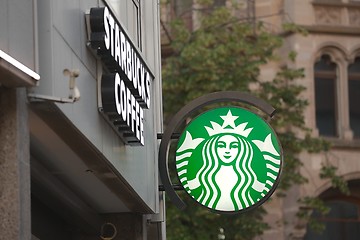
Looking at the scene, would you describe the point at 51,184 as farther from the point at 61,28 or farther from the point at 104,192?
the point at 61,28

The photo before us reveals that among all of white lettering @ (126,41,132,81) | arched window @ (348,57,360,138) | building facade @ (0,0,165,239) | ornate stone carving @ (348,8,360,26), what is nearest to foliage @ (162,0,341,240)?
arched window @ (348,57,360,138)

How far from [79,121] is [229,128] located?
3606 mm

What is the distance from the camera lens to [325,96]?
40.7 meters

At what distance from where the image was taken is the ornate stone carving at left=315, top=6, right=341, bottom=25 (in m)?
40.5

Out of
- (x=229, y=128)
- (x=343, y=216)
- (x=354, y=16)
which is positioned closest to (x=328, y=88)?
(x=354, y=16)

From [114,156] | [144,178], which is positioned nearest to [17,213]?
[114,156]

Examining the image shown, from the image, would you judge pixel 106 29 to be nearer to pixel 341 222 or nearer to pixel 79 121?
pixel 79 121

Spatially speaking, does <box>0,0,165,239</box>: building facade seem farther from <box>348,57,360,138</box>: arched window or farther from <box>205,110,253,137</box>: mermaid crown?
<box>348,57,360,138</box>: arched window

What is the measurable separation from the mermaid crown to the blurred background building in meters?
23.7

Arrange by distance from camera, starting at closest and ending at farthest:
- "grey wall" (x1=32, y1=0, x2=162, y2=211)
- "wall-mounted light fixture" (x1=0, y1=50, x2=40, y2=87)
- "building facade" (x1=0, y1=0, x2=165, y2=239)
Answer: "wall-mounted light fixture" (x1=0, y1=50, x2=40, y2=87), "building facade" (x1=0, y1=0, x2=165, y2=239), "grey wall" (x1=32, y1=0, x2=162, y2=211)

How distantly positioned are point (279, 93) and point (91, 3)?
63.8ft

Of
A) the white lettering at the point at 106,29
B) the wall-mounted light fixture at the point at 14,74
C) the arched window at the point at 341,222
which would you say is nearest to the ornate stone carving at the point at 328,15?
the arched window at the point at 341,222

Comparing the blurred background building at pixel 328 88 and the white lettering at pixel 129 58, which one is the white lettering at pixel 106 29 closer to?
the white lettering at pixel 129 58

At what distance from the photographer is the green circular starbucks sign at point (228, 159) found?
15055mm
